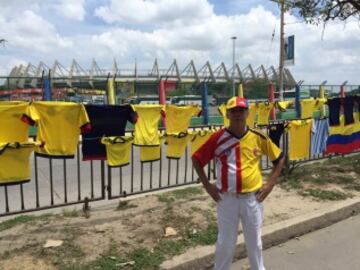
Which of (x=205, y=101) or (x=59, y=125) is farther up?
(x=205, y=101)

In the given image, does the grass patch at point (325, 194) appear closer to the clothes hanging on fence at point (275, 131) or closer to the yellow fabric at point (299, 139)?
the clothes hanging on fence at point (275, 131)

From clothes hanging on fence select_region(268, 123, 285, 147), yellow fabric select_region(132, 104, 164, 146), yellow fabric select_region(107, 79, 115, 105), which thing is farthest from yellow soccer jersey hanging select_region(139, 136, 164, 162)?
yellow fabric select_region(107, 79, 115, 105)

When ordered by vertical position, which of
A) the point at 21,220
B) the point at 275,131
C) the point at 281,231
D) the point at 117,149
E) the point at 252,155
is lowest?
the point at 281,231

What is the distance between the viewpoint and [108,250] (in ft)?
15.5

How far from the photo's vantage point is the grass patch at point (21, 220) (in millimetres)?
5458

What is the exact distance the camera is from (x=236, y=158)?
12.2 ft

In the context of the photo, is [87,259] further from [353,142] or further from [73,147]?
[353,142]

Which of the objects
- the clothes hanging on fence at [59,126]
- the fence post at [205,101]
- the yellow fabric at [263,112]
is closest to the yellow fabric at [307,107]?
the yellow fabric at [263,112]

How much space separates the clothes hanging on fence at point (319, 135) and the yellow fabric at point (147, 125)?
11.7 feet

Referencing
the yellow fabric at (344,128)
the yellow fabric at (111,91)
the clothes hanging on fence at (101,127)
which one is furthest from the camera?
the yellow fabric at (111,91)

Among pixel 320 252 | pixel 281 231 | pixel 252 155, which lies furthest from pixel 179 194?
pixel 252 155

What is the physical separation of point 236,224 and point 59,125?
8.82ft

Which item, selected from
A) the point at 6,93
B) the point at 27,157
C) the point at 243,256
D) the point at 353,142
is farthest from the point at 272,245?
the point at 6,93

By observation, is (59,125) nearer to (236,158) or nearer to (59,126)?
(59,126)
